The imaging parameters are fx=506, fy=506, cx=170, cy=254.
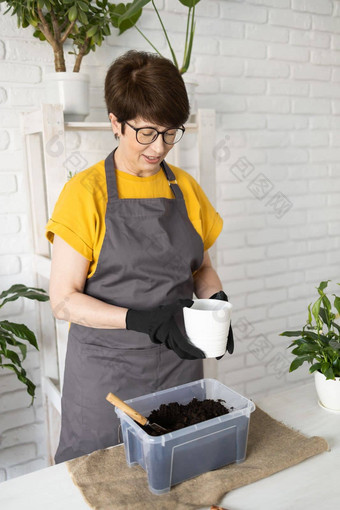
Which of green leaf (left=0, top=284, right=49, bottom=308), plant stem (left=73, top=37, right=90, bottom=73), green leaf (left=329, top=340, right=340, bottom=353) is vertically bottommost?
green leaf (left=0, top=284, right=49, bottom=308)

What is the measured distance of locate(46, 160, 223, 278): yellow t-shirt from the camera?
4.51ft

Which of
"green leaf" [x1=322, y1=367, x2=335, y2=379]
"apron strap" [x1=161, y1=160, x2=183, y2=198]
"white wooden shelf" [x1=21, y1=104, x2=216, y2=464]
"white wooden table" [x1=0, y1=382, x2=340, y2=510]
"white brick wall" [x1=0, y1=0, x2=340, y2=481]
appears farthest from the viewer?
"white brick wall" [x1=0, y1=0, x2=340, y2=481]

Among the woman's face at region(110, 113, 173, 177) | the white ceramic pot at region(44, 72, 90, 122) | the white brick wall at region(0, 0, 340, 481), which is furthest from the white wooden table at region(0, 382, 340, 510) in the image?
the white ceramic pot at region(44, 72, 90, 122)

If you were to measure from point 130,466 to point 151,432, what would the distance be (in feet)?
0.35

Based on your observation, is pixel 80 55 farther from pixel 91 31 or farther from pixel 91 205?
pixel 91 205

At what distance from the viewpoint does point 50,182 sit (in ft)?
5.53

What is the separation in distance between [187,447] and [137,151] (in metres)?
0.80

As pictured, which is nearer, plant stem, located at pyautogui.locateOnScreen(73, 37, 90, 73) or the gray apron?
the gray apron

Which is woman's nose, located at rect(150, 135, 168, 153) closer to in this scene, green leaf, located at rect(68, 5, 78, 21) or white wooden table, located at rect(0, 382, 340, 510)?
green leaf, located at rect(68, 5, 78, 21)

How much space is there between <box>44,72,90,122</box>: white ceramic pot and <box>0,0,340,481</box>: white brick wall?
7.5 inches

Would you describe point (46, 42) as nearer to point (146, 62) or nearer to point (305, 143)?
point (146, 62)

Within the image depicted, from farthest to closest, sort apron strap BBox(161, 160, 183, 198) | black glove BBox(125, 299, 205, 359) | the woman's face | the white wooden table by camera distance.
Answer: apron strap BBox(161, 160, 183, 198)
the woman's face
black glove BBox(125, 299, 205, 359)
the white wooden table

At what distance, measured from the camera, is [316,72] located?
2.59 m

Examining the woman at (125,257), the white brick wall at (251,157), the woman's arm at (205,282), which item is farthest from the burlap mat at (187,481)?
the white brick wall at (251,157)
